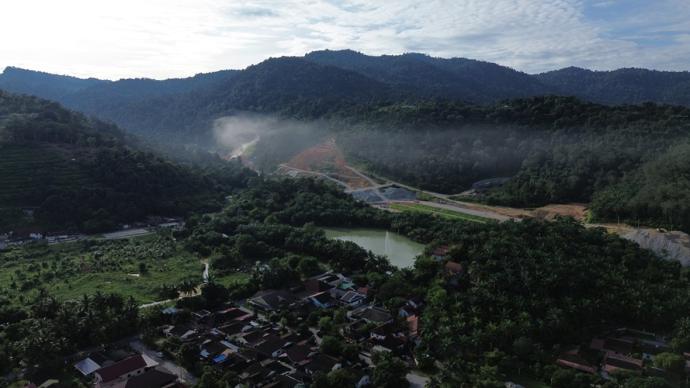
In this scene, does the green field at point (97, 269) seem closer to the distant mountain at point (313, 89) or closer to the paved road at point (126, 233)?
the paved road at point (126, 233)

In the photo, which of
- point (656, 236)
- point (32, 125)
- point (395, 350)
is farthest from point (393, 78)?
point (395, 350)

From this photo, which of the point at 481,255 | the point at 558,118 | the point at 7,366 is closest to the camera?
the point at 7,366

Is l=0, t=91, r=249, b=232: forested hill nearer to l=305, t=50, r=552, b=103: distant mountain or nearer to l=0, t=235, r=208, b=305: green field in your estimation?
→ l=0, t=235, r=208, b=305: green field

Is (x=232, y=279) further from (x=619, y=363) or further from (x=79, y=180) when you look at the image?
(x=79, y=180)

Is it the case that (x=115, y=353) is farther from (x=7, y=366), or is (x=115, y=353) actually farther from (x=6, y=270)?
(x=6, y=270)

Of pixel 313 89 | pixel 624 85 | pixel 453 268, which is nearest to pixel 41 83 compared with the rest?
pixel 313 89

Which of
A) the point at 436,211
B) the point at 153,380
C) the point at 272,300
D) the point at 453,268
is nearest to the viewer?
the point at 153,380

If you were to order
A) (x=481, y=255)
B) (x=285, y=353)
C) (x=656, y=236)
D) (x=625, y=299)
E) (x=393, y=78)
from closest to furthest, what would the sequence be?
(x=285, y=353) < (x=625, y=299) < (x=481, y=255) < (x=656, y=236) < (x=393, y=78)
